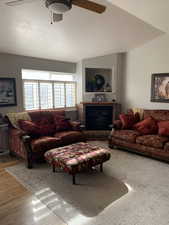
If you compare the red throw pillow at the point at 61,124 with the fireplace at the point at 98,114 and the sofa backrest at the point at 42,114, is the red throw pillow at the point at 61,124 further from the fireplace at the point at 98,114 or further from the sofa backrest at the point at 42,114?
the fireplace at the point at 98,114

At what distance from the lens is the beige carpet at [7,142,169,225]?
200 centimetres

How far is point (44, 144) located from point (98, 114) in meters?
2.52

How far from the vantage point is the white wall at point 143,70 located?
444 cm

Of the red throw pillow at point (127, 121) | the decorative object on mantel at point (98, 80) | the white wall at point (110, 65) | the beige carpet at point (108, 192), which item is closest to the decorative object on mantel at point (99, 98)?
the white wall at point (110, 65)

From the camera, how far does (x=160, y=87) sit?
4.54 metres

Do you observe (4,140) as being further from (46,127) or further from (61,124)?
(61,124)

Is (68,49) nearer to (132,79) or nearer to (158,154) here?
(132,79)

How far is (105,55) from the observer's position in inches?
211

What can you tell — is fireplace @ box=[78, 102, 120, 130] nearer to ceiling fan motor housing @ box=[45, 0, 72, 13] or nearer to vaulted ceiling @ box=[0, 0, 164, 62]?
vaulted ceiling @ box=[0, 0, 164, 62]

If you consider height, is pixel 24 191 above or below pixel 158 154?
below

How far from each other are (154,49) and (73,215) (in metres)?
4.39

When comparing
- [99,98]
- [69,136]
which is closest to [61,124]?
[69,136]

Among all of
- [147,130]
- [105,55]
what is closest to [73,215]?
[147,130]

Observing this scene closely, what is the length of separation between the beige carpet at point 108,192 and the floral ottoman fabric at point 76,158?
306mm
